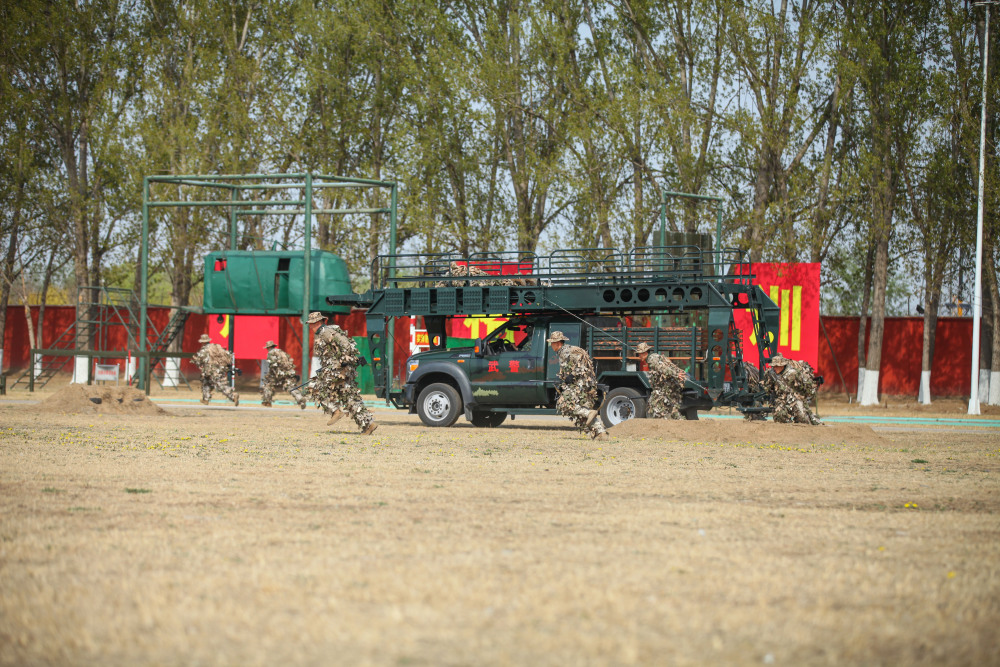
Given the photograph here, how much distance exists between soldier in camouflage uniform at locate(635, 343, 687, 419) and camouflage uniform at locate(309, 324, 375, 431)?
16.1 ft

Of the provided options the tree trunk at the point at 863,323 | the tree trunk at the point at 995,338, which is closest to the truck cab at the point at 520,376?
the tree trunk at the point at 995,338

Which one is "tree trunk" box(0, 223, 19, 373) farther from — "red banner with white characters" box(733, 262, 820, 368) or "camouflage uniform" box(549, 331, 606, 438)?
"camouflage uniform" box(549, 331, 606, 438)

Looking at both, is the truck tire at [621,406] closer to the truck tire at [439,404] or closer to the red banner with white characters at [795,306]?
the truck tire at [439,404]

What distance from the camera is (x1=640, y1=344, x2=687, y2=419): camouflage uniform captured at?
740 inches

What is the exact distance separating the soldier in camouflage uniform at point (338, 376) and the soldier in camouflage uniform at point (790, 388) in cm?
707

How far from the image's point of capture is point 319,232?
42.2 meters

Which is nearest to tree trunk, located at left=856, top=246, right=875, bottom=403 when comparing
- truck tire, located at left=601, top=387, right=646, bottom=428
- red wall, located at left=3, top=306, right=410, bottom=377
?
red wall, located at left=3, top=306, right=410, bottom=377

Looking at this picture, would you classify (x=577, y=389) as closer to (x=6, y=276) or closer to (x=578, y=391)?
(x=578, y=391)

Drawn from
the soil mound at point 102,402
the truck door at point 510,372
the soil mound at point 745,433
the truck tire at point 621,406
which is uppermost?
the truck door at point 510,372

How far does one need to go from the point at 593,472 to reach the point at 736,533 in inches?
171

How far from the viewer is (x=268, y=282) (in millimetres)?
30562

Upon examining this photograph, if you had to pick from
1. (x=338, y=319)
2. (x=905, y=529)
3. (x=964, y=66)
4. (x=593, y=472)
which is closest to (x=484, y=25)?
(x=338, y=319)

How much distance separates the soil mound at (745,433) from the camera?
57.3ft

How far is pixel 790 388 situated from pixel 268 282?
16.3 meters
